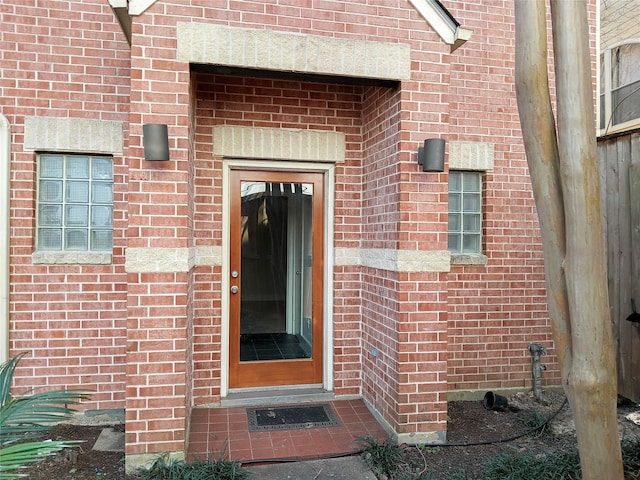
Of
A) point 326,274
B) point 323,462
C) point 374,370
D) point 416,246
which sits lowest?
point 323,462

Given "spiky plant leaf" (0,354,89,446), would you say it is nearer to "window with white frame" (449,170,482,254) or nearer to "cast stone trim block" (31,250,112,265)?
"cast stone trim block" (31,250,112,265)

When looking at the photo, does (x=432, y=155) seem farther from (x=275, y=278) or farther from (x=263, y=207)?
(x=275, y=278)

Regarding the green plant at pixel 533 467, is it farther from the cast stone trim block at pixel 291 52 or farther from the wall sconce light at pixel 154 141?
the wall sconce light at pixel 154 141

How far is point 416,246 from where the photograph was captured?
3906 mm

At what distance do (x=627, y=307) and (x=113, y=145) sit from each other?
5479 mm

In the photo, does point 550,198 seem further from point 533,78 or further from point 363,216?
point 363,216

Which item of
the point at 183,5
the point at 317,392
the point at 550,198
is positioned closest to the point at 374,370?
the point at 317,392

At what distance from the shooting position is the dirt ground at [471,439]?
3480 mm

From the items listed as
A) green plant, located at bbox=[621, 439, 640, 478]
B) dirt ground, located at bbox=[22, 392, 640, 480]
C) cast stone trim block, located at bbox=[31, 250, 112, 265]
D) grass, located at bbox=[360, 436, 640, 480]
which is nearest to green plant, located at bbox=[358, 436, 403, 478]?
grass, located at bbox=[360, 436, 640, 480]

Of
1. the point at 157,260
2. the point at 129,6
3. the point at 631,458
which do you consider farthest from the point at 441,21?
the point at 631,458

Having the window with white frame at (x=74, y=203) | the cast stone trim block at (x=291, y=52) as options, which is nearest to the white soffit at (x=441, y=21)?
the cast stone trim block at (x=291, y=52)

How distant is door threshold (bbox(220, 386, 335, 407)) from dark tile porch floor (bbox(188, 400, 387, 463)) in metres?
0.08

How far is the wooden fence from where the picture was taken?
4840 millimetres

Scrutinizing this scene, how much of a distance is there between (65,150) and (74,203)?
50 cm
